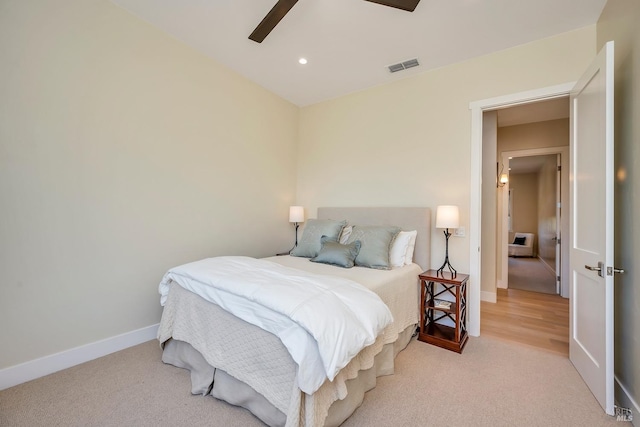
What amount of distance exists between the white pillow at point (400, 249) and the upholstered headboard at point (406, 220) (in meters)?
0.12

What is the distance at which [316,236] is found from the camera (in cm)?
332

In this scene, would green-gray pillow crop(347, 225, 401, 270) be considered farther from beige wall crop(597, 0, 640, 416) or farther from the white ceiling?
the white ceiling

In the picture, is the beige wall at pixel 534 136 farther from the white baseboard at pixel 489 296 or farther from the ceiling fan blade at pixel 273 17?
the ceiling fan blade at pixel 273 17

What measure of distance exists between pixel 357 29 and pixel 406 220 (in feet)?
6.82

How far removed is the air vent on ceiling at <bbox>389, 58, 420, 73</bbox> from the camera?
10.2 ft

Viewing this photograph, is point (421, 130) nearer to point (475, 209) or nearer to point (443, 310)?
point (475, 209)

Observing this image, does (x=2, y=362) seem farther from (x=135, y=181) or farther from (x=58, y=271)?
(x=135, y=181)

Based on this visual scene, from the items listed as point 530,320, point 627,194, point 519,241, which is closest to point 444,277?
point 627,194

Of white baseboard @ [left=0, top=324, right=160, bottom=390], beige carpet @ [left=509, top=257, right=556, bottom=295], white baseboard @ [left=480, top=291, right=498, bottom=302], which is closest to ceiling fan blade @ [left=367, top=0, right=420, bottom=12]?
white baseboard @ [left=0, top=324, right=160, bottom=390]

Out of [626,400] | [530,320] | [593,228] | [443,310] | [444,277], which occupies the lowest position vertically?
[530,320]

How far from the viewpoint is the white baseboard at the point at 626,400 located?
5.29 feet

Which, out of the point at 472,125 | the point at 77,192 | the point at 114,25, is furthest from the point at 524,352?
the point at 114,25

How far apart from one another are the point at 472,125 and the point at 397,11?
1.43 meters

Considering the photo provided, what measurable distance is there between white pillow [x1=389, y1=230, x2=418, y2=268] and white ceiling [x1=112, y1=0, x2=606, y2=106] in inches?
78.9
